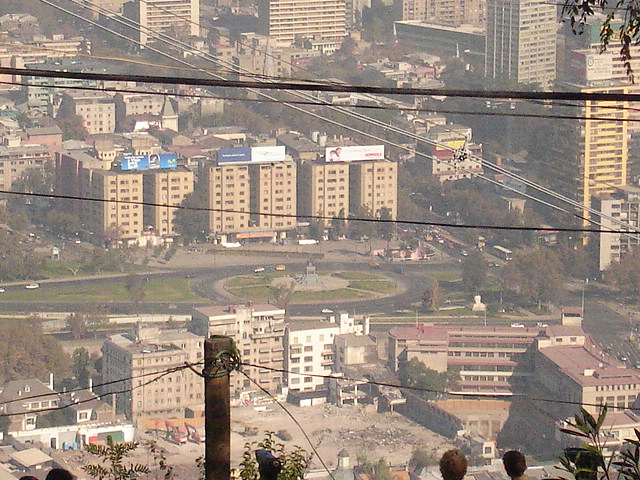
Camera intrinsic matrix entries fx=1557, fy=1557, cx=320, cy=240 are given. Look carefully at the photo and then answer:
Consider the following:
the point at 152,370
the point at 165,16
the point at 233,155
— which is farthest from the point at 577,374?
the point at 165,16

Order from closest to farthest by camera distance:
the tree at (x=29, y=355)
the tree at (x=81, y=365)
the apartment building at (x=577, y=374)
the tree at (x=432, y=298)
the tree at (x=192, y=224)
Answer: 1. the apartment building at (x=577, y=374)
2. the tree at (x=81, y=365)
3. the tree at (x=29, y=355)
4. the tree at (x=432, y=298)
5. the tree at (x=192, y=224)

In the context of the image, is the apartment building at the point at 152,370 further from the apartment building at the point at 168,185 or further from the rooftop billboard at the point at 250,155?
the rooftop billboard at the point at 250,155

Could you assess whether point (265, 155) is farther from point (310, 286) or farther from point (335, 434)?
point (335, 434)

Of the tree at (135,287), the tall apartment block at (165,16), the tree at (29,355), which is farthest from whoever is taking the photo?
the tall apartment block at (165,16)

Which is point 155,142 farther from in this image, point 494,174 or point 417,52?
point 417,52

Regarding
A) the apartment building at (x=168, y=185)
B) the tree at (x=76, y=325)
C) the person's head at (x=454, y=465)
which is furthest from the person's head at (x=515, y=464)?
the apartment building at (x=168, y=185)

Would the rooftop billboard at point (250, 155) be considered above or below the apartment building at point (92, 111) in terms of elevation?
below
